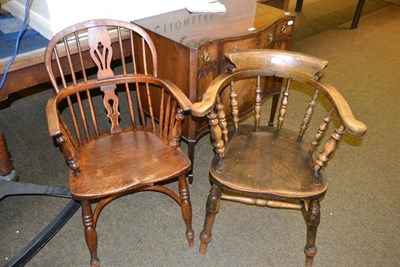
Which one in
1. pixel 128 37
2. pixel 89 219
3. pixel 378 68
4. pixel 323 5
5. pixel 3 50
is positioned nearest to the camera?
pixel 89 219

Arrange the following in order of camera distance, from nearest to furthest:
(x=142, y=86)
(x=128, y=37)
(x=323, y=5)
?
(x=128, y=37) → (x=142, y=86) → (x=323, y=5)

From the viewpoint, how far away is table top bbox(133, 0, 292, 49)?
1658 millimetres

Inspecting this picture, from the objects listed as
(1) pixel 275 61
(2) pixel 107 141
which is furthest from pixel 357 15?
(2) pixel 107 141

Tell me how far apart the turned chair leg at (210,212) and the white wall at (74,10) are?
1039mm

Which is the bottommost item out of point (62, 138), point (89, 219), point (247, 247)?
point (247, 247)

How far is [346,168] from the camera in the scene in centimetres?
216

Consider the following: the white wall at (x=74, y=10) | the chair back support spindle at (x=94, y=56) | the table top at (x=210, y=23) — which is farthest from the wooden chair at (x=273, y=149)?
the white wall at (x=74, y=10)

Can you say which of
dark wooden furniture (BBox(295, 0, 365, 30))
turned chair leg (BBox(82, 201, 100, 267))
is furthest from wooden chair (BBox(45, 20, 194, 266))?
dark wooden furniture (BBox(295, 0, 365, 30))

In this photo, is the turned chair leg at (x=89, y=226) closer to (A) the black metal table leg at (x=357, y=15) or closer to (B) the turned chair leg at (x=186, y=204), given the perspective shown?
(B) the turned chair leg at (x=186, y=204)

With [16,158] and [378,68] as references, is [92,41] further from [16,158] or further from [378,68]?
[378,68]

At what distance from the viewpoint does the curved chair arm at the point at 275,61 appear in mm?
1471

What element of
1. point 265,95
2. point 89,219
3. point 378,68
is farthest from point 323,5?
point 89,219

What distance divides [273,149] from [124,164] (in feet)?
2.19

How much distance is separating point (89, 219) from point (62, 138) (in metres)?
0.38
